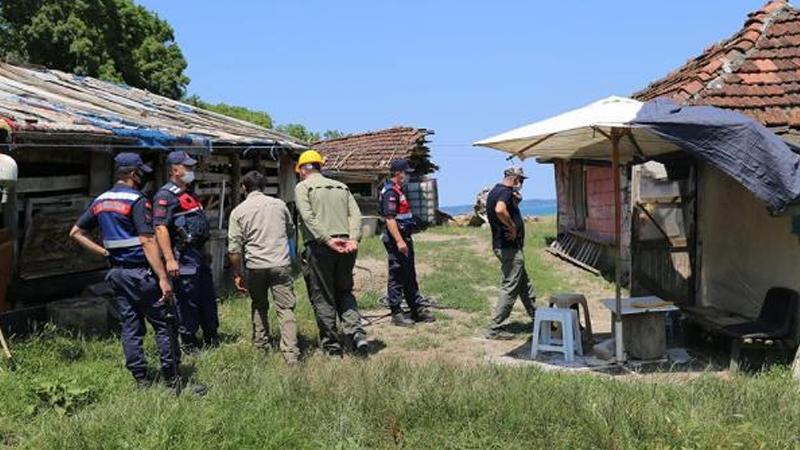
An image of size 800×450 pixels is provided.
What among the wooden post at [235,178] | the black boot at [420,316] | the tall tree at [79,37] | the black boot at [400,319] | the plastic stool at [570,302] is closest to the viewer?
the plastic stool at [570,302]

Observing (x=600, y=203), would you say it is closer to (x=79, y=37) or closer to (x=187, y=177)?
(x=187, y=177)

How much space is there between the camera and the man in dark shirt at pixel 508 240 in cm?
777

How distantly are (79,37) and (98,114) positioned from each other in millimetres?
15654

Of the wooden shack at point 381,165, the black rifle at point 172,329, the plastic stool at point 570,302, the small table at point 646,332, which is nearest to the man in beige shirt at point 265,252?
the black rifle at point 172,329

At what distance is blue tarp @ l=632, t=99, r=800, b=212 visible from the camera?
18.9ft

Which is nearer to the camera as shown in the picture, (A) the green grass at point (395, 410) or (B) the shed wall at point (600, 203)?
(A) the green grass at point (395, 410)

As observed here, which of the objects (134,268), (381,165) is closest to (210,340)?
(134,268)

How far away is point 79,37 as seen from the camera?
74.2 feet

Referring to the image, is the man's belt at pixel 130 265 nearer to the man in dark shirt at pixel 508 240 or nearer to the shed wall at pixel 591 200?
the man in dark shirt at pixel 508 240

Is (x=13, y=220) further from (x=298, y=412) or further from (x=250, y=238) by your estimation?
(x=298, y=412)

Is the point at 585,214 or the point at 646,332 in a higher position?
the point at 585,214

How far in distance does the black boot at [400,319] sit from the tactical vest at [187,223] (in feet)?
8.94

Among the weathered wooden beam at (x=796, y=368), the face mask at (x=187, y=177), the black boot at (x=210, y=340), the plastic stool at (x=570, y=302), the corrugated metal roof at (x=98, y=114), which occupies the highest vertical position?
the corrugated metal roof at (x=98, y=114)

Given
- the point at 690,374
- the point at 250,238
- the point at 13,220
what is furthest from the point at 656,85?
the point at 13,220
